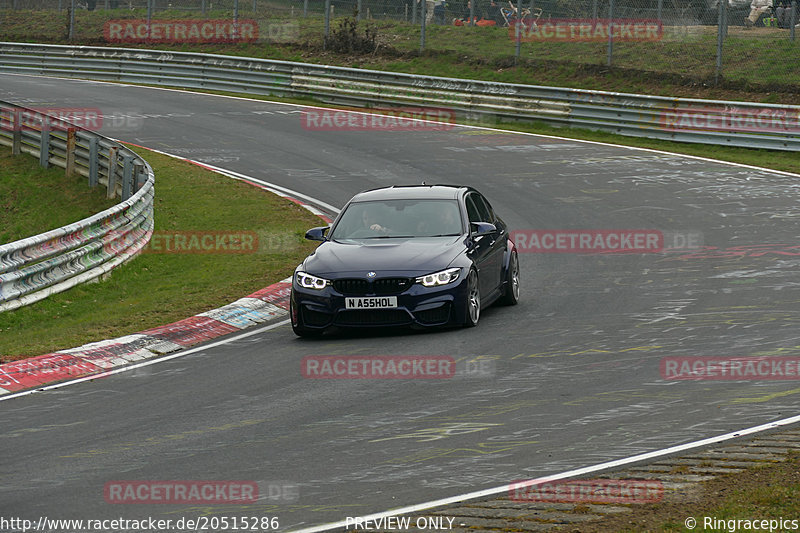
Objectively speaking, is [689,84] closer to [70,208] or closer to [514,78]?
[514,78]

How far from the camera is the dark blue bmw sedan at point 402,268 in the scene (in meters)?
11.8

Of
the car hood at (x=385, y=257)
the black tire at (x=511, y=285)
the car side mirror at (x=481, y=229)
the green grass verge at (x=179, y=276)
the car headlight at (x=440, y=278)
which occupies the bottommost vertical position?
the green grass verge at (x=179, y=276)

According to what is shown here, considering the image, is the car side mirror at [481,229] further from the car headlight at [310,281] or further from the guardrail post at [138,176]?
the guardrail post at [138,176]

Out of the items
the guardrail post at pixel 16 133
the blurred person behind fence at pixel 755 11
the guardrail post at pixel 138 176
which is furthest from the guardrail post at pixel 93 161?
the blurred person behind fence at pixel 755 11

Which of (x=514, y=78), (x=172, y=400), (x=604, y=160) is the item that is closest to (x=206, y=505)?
(x=172, y=400)

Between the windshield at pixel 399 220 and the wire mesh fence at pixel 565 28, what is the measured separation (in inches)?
765

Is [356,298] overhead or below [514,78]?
below

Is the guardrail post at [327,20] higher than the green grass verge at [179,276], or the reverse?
the guardrail post at [327,20]

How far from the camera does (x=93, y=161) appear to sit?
2256 cm

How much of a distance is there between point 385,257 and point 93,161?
39.8ft

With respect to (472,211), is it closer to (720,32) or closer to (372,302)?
(372,302)

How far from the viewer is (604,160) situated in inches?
1000

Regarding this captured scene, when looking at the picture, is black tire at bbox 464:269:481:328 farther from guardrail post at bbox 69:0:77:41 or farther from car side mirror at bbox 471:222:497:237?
guardrail post at bbox 69:0:77:41

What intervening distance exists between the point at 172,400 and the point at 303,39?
33.3 meters
